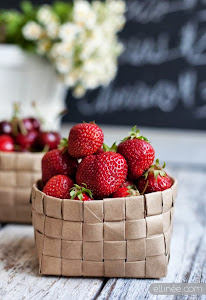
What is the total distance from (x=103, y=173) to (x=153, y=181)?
0.39 ft

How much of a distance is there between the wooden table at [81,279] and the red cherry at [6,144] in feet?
0.73

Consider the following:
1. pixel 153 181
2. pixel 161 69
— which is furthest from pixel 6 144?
pixel 161 69

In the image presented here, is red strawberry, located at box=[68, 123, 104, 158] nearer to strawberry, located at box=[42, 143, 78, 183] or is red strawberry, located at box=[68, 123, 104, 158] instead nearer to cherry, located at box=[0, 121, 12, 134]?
strawberry, located at box=[42, 143, 78, 183]

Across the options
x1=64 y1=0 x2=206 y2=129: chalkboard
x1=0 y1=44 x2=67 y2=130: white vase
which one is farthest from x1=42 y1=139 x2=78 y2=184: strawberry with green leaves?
x1=64 y1=0 x2=206 y2=129: chalkboard

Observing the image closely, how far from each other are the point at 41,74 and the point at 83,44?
0.87ft

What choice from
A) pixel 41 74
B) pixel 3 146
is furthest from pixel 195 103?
pixel 3 146

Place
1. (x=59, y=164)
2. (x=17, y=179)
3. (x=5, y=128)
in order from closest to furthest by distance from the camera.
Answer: (x=59, y=164), (x=17, y=179), (x=5, y=128)

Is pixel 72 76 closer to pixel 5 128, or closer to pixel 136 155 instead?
pixel 5 128

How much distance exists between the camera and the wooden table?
0.90 m

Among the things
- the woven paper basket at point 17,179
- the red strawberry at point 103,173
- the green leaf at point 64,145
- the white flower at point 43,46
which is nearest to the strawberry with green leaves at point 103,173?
the red strawberry at point 103,173

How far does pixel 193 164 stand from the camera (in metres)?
2.60

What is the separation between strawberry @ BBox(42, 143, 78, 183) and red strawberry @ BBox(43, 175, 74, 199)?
5cm

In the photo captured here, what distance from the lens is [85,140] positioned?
0.98 m

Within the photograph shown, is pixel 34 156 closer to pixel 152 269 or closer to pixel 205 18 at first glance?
pixel 152 269
